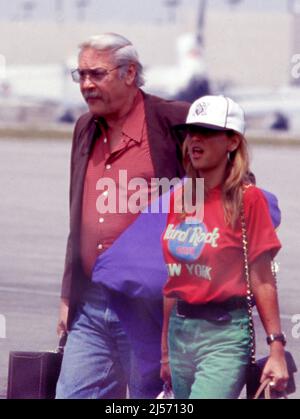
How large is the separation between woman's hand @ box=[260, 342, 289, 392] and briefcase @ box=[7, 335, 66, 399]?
3.87 feet

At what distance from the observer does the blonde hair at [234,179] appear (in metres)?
5.15

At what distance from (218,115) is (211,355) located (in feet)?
2.88

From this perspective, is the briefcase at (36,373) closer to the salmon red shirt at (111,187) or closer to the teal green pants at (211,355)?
the salmon red shirt at (111,187)

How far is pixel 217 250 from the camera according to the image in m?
5.16

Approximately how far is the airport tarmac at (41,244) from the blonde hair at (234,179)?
3338 millimetres

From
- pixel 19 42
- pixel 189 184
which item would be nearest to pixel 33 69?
pixel 19 42

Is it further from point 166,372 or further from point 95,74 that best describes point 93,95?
point 166,372

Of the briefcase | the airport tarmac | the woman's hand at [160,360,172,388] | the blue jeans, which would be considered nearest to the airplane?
the airport tarmac

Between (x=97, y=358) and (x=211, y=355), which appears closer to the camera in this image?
(x=211, y=355)

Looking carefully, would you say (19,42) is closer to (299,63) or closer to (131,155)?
(299,63)

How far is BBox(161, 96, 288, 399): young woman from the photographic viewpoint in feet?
→ 16.8
